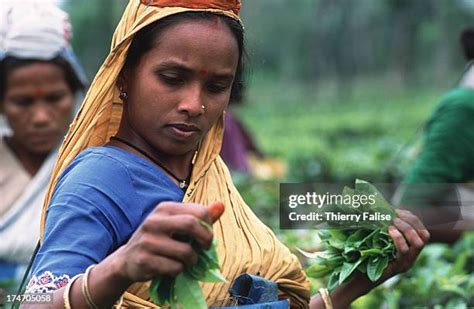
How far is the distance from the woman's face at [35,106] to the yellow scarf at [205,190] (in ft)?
6.54

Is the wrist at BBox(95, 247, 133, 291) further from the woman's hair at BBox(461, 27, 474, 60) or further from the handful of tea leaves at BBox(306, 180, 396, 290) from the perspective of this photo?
the woman's hair at BBox(461, 27, 474, 60)

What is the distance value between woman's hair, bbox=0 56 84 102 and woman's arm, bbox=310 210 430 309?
84.6 inches

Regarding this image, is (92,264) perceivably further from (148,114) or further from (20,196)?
(20,196)

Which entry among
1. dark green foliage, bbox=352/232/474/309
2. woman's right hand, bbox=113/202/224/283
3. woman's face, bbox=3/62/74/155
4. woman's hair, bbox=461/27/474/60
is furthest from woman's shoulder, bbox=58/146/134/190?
woman's hair, bbox=461/27/474/60

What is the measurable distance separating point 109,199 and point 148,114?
0.24m

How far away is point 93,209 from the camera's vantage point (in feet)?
6.53

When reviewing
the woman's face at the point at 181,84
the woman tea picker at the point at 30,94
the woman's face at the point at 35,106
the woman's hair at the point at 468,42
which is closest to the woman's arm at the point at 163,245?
the woman's face at the point at 181,84

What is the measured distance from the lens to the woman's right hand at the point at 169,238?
5.61ft

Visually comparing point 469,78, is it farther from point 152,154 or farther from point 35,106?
point 152,154

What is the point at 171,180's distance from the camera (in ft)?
7.29

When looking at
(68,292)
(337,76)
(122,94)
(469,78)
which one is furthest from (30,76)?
(337,76)

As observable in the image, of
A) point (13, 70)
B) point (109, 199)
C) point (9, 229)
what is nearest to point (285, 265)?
point (109, 199)

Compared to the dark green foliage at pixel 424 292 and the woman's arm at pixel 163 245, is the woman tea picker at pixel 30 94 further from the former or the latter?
the woman's arm at pixel 163 245

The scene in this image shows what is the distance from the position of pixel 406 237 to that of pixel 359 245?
136mm
